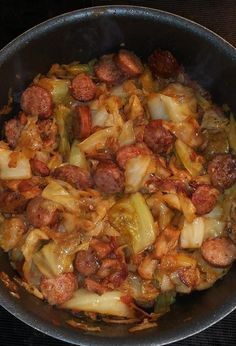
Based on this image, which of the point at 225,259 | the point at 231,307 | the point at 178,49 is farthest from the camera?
the point at 178,49

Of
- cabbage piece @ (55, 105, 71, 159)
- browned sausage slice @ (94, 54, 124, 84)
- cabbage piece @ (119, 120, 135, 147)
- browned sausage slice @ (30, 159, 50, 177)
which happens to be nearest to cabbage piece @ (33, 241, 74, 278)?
browned sausage slice @ (30, 159, 50, 177)

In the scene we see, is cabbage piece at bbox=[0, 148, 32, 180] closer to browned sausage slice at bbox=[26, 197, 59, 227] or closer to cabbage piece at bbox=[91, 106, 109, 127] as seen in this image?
browned sausage slice at bbox=[26, 197, 59, 227]

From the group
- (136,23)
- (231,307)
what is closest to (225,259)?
(231,307)

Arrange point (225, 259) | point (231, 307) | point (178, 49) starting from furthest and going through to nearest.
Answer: point (178, 49) < point (225, 259) < point (231, 307)

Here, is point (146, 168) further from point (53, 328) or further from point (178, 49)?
point (53, 328)

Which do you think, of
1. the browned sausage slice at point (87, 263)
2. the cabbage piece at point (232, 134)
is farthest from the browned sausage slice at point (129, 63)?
the browned sausage slice at point (87, 263)

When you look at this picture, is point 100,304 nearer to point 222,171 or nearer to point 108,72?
point 222,171
